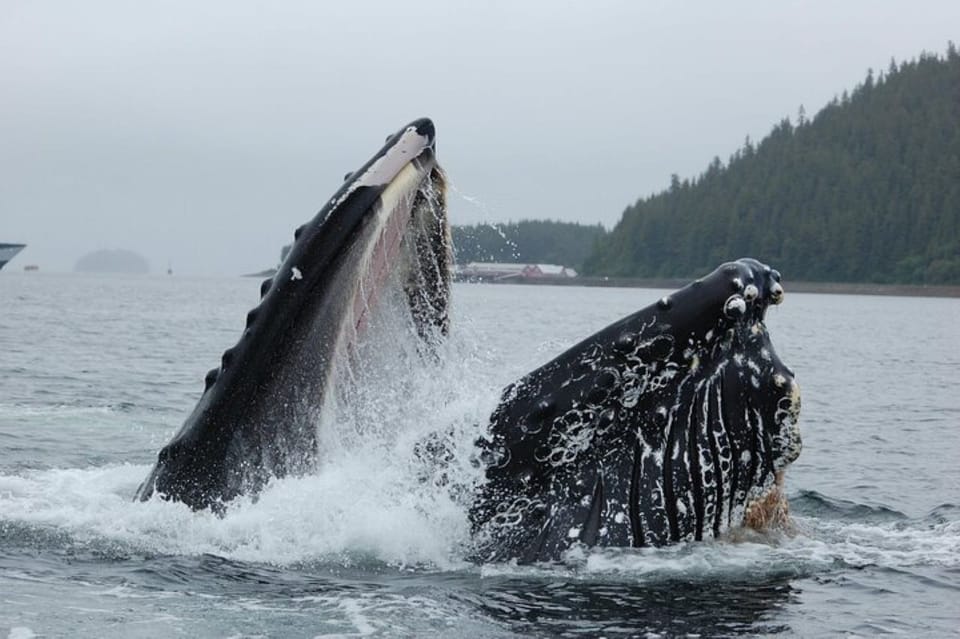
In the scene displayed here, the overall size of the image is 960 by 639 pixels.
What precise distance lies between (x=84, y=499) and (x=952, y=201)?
153 metres

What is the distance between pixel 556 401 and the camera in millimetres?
6582

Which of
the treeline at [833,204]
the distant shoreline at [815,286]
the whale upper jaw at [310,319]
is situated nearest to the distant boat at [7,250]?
the distant shoreline at [815,286]

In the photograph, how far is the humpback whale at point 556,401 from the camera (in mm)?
6305

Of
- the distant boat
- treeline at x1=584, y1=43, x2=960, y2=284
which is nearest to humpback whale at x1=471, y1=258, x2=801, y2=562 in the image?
the distant boat

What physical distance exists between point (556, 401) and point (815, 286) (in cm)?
14728

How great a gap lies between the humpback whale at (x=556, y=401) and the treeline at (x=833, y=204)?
14152cm

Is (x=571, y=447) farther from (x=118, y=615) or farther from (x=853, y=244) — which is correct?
(x=853, y=244)

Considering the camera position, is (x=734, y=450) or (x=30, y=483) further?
(x=30, y=483)

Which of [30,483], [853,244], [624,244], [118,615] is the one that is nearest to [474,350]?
[118,615]

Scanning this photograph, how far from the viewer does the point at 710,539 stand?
6.92m

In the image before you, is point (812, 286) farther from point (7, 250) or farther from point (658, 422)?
point (658, 422)

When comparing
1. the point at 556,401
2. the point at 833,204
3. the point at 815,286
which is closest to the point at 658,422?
the point at 556,401

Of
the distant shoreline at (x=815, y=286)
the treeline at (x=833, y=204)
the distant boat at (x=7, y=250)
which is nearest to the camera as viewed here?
the distant boat at (x=7, y=250)

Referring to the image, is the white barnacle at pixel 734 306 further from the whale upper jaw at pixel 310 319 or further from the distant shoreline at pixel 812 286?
the distant shoreline at pixel 812 286
